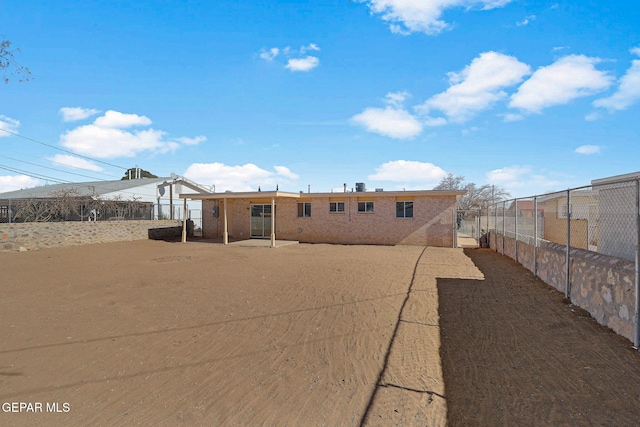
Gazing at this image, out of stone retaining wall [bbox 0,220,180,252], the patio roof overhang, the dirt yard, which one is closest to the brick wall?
the patio roof overhang

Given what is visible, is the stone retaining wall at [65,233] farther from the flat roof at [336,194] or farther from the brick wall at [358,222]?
the brick wall at [358,222]

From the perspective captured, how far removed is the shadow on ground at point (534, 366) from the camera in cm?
289

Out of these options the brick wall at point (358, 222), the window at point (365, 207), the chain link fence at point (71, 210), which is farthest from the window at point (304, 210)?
the chain link fence at point (71, 210)

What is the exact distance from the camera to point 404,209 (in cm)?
1706

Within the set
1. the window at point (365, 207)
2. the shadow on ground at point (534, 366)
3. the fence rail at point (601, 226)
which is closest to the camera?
the shadow on ground at point (534, 366)

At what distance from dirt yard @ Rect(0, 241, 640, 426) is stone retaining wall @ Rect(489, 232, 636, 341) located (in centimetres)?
22

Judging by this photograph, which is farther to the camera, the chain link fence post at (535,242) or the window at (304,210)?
the window at (304,210)

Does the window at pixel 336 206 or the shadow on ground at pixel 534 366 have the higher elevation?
the window at pixel 336 206

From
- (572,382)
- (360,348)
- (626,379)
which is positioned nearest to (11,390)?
(360,348)

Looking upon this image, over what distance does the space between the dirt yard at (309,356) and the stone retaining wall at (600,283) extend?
222 millimetres

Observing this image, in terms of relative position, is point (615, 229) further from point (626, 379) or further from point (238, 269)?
point (238, 269)

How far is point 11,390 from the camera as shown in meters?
3.37

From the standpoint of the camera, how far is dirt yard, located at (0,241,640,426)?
299 centimetres

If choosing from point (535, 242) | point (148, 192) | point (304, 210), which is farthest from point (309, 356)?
point (148, 192)
